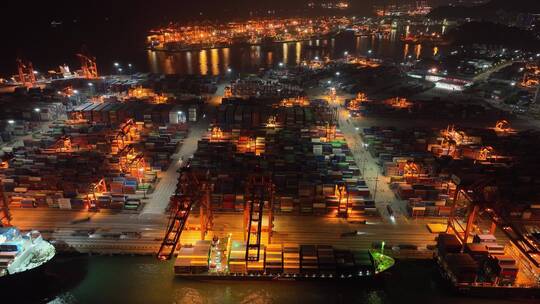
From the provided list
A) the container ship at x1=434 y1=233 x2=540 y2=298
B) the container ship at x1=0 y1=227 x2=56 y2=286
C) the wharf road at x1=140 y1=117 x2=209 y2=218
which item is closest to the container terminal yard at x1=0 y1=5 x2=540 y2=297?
the container ship at x1=434 y1=233 x2=540 y2=298

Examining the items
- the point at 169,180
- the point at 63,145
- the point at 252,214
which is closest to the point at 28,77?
the point at 63,145

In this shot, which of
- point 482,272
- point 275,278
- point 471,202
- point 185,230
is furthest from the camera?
point 185,230

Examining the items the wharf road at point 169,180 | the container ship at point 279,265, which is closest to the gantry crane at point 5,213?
the wharf road at point 169,180

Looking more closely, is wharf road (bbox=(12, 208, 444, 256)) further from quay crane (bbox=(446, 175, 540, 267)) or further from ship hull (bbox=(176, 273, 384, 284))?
ship hull (bbox=(176, 273, 384, 284))

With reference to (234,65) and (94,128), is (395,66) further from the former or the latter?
(94,128)

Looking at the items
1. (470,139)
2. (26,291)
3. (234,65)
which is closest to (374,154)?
(470,139)

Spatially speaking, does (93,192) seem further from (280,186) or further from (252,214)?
(280,186)
